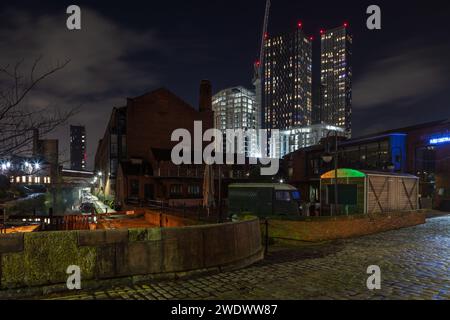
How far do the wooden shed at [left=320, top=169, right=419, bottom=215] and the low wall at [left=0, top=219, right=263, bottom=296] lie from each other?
1113 cm

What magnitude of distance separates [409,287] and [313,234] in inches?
251

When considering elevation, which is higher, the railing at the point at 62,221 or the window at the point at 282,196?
the window at the point at 282,196

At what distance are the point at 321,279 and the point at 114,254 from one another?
4.80m

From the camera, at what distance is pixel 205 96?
62625 millimetres

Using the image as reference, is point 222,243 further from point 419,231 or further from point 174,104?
point 174,104

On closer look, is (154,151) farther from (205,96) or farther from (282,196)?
(282,196)

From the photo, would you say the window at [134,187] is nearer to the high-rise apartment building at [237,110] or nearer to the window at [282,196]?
the window at [282,196]

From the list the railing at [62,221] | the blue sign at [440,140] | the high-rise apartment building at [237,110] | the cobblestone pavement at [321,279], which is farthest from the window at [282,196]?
the high-rise apartment building at [237,110]

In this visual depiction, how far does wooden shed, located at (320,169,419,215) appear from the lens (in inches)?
674

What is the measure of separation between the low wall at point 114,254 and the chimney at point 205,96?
55681mm

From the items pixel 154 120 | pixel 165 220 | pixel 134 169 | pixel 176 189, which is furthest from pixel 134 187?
pixel 165 220

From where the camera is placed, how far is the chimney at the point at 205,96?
6236 cm

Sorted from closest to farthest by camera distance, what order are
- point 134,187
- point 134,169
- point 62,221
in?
point 62,221, point 134,187, point 134,169
